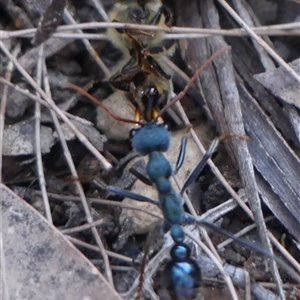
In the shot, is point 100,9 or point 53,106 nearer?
point 53,106

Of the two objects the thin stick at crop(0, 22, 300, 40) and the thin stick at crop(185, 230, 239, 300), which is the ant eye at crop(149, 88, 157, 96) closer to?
the thin stick at crop(0, 22, 300, 40)

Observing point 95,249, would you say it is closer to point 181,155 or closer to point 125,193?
point 125,193

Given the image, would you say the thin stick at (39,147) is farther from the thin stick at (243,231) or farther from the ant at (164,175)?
the thin stick at (243,231)

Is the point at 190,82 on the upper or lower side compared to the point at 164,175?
upper

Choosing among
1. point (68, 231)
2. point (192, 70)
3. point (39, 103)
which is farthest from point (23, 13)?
point (68, 231)

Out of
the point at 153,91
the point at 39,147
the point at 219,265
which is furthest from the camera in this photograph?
the point at 153,91

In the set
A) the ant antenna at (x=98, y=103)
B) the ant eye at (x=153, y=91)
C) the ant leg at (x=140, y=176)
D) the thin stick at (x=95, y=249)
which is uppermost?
the ant eye at (x=153, y=91)

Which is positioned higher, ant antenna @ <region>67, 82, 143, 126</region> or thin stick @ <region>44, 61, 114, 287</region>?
ant antenna @ <region>67, 82, 143, 126</region>

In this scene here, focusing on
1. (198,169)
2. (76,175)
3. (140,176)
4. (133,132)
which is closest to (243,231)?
(198,169)

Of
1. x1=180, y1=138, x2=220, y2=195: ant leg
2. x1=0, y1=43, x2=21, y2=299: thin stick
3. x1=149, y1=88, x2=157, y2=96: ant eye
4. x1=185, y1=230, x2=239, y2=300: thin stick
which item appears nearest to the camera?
x1=0, y1=43, x2=21, y2=299: thin stick

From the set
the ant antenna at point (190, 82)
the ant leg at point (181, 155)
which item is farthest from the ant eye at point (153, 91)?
the ant leg at point (181, 155)

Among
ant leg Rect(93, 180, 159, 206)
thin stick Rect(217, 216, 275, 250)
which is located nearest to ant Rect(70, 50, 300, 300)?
ant leg Rect(93, 180, 159, 206)
